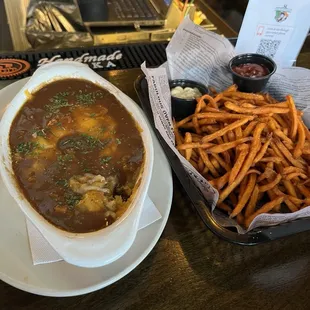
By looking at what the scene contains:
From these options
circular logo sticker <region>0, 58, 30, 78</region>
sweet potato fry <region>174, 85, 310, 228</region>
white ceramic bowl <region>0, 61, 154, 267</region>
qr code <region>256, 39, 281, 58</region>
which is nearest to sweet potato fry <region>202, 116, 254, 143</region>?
sweet potato fry <region>174, 85, 310, 228</region>

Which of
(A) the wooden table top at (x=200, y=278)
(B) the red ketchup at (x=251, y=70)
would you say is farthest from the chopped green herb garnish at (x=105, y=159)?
(B) the red ketchup at (x=251, y=70)

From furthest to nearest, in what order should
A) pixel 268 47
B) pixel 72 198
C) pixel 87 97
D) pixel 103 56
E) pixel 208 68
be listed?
pixel 103 56 < pixel 268 47 < pixel 208 68 < pixel 87 97 < pixel 72 198

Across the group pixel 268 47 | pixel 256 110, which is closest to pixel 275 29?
pixel 268 47

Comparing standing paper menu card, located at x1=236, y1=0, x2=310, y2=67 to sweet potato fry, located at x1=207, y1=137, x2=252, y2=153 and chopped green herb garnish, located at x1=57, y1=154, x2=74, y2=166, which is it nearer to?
sweet potato fry, located at x1=207, y1=137, x2=252, y2=153

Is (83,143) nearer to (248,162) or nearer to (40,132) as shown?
(40,132)

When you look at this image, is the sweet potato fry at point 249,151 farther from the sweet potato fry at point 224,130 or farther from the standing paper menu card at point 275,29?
the standing paper menu card at point 275,29

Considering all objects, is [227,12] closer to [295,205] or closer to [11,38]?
[11,38]

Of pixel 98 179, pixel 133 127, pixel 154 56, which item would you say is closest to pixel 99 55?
pixel 154 56
